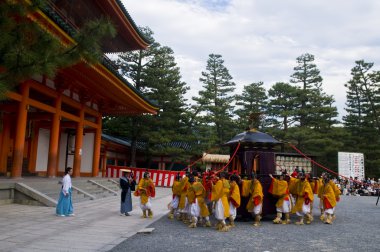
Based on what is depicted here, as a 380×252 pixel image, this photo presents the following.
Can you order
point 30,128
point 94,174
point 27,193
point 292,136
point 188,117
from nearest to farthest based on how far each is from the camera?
point 27,193 → point 30,128 → point 94,174 → point 188,117 → point 292,136

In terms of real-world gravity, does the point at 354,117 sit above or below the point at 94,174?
above

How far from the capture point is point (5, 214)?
26.0 feet

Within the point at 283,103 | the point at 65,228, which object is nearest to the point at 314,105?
the point at 283,103

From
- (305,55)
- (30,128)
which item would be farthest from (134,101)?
(305,55)

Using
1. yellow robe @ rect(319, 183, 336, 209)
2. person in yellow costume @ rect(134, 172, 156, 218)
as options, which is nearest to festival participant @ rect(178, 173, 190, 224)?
person in yellow costume @ rect(134, 172, 156, 218)

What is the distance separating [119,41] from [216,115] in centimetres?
1510

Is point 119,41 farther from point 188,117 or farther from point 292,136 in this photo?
point 292,136

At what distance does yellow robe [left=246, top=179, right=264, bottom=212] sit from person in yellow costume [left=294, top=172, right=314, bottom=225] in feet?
3.52

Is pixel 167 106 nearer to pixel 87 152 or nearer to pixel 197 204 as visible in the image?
pixel 87 152

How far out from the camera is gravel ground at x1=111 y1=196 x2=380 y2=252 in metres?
5.81

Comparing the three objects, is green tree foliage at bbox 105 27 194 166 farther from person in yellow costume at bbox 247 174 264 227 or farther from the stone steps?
person in yellow costume at bbox 247 174 264 227

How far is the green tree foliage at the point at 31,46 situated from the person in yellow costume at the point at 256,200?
5.72m

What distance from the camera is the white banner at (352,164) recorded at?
969 inches

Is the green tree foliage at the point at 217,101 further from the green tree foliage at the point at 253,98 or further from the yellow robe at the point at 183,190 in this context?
the yellow robe at the point at 183,190
